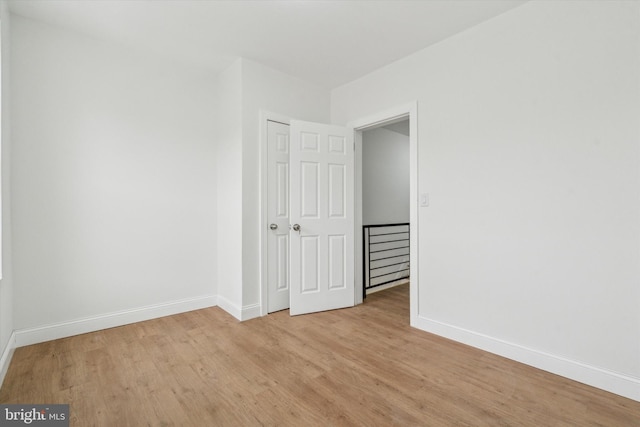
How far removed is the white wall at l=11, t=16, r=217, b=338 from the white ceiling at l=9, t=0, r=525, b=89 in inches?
12.3

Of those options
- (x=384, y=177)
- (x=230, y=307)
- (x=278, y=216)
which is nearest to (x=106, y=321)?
(x=230, y=307)

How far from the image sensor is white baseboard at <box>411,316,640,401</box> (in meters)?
1.73

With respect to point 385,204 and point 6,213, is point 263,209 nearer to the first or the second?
point 6,213

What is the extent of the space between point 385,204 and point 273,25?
3.07 m

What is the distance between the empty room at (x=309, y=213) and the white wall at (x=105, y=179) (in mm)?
18

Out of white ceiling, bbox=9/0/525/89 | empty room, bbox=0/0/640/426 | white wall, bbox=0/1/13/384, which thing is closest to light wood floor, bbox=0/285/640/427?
empty room, bbox=0/0/640/426

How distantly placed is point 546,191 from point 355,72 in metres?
2.23

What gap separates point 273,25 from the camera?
243cm

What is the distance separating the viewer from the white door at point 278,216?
3133 mm

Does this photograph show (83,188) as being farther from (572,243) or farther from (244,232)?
(572,243)

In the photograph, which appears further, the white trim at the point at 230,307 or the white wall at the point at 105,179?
the white trim at the point at 230,307

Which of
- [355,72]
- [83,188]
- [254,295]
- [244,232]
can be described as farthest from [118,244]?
[355,72]

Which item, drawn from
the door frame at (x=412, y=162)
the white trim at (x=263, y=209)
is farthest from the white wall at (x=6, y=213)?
the door frame at (x=412, y=162)

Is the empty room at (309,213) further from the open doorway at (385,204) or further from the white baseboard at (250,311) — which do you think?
the open doorway at (385,204)
